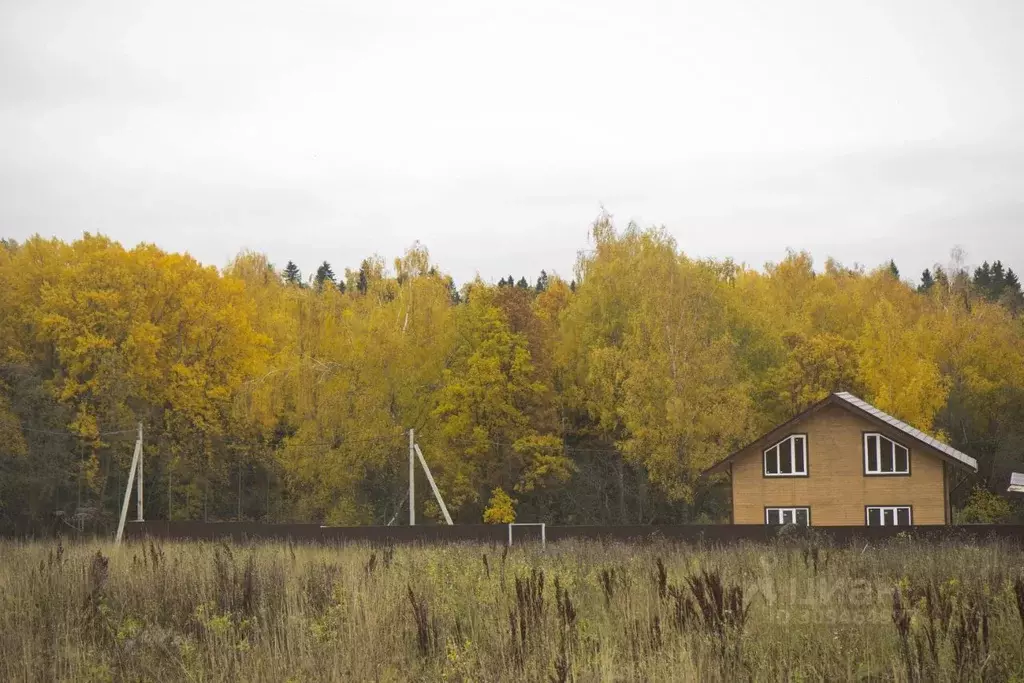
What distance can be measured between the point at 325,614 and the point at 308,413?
42345 millimetres

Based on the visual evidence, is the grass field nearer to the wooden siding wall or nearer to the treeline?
the wooden siding wall

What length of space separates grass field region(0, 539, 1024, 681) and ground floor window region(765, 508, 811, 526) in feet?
83.5

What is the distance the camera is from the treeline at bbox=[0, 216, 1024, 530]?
48594 millimetres

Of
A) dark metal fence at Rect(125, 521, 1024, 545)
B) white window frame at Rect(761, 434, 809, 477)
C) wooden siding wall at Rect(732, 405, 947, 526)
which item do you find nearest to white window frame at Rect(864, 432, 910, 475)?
wooden siding wall at Rect(732, 405, 947, 526)

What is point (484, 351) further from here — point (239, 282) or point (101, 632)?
point (101, 632)

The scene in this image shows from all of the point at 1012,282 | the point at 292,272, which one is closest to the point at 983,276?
the point at 1012,282

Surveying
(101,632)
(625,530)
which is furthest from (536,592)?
(625,530)

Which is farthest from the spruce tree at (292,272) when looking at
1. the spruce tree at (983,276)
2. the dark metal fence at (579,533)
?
the dark metal fence at (579,533)

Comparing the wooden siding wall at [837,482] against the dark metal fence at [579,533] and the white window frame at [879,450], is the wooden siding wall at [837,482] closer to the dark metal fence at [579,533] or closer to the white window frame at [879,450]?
the white window frame at [879,450]

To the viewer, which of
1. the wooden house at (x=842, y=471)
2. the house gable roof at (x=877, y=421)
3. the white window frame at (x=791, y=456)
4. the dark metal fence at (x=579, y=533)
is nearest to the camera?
the dark metal fence at (x=579, y=533)

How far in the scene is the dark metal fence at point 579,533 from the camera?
2589 centimetres

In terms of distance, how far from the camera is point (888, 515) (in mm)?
38469

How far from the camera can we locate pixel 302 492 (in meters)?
53.6

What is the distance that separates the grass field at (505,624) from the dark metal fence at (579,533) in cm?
1114
